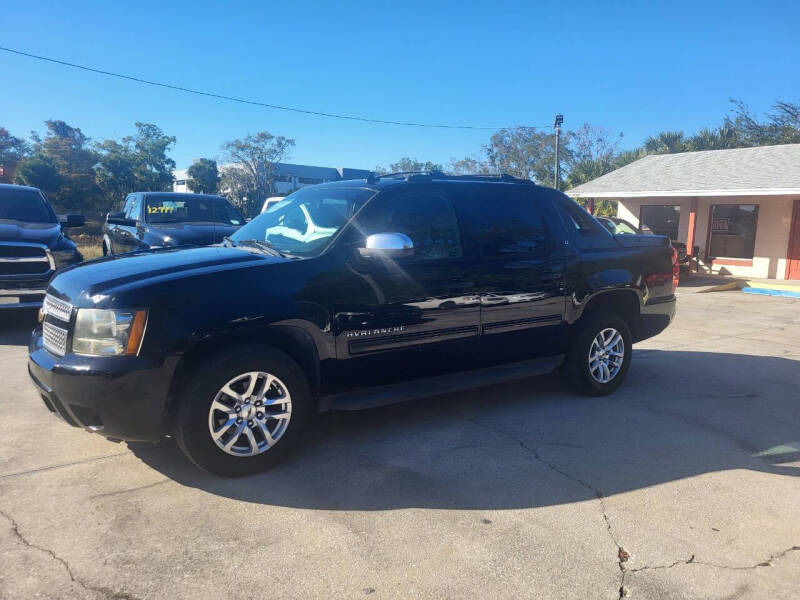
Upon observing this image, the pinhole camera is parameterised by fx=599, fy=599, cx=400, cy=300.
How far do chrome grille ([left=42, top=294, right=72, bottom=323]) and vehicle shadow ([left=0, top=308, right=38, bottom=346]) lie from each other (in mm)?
3915

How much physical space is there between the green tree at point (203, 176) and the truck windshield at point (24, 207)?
4889cm

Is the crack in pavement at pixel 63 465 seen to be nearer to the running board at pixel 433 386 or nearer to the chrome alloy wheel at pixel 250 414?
the chrome alloy wheel at pixel 250 414

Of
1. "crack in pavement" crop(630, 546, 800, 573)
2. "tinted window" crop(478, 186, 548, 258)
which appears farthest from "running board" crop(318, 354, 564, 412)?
"crack in pavement" crop(630, 546, 800, 573)

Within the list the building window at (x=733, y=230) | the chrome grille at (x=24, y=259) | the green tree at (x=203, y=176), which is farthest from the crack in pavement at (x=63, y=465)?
the green tree at (x=203, y=176)

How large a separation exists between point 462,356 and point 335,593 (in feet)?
7.32

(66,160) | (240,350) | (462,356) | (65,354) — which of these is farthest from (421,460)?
(66,160)

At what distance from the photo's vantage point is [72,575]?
8.77 feet

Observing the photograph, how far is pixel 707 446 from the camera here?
432 cm

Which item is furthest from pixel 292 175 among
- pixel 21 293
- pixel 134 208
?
pixel 21 293

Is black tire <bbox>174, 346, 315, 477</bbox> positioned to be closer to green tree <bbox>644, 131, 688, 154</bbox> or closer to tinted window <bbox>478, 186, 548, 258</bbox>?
tinted window <bbox>478, 186, 548, 258</bbox>

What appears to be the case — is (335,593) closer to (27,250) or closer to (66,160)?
(27,250)

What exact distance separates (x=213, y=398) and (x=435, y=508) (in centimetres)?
140

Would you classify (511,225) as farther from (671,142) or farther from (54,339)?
(671,142)

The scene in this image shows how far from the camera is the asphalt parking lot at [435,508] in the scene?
2684 millimetres
